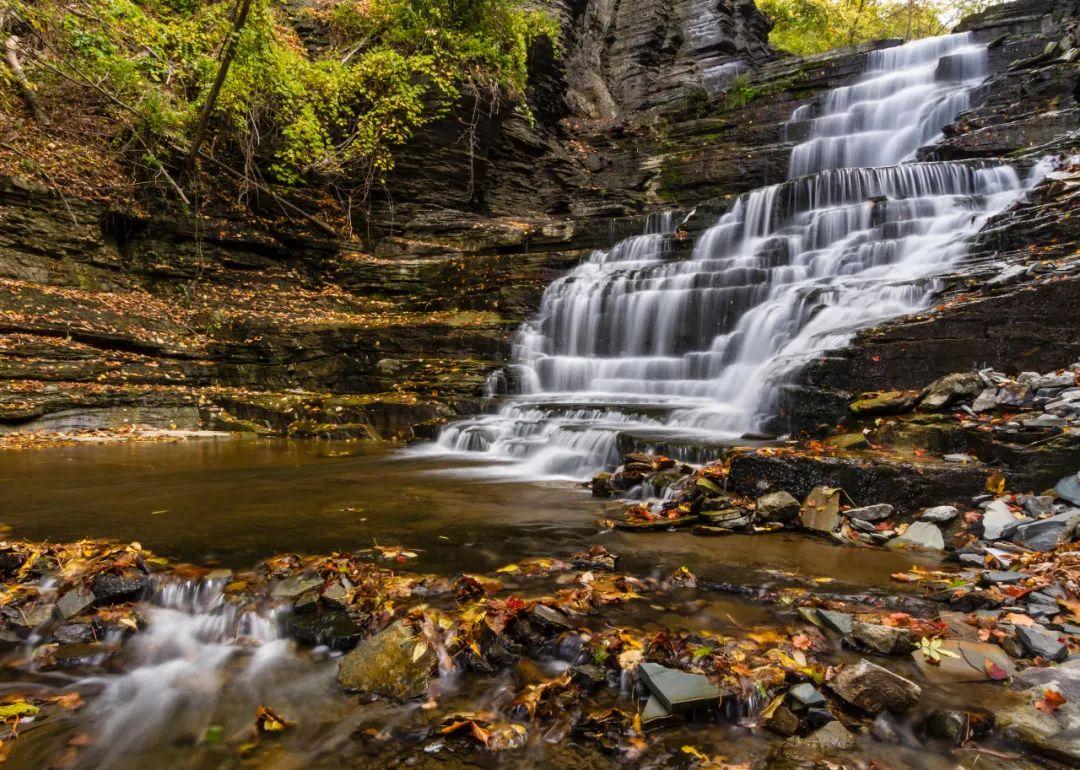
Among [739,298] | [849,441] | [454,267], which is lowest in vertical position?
[849,441]

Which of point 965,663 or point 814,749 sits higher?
point 965,663

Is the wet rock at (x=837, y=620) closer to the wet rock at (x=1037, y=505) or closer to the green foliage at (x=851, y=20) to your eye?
the wet rock at (x=1037, y=505)

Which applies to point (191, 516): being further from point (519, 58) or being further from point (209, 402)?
point (519, 58)

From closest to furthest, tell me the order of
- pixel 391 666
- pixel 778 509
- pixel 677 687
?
pixel 677 687 < pixel 391 666 < pixel 778 509

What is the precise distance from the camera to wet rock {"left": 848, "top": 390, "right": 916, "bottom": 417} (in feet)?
17.6

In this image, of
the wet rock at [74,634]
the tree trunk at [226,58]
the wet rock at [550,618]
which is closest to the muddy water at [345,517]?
the wet rock at [74,634]

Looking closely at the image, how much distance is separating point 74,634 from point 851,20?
154 feet

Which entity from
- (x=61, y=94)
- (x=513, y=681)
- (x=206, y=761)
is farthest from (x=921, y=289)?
(x=61, y=94)

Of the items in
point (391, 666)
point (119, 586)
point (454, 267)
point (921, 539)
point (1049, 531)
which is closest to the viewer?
point (391, 666)

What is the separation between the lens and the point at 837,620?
Result: 269 centimetres

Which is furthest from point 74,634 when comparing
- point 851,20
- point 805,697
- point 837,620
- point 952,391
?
point 851,20

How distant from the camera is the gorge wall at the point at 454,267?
6684mm

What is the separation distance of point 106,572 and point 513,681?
2626 millimetres

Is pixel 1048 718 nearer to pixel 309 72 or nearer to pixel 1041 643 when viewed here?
pixel 1041 643
